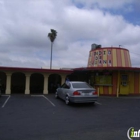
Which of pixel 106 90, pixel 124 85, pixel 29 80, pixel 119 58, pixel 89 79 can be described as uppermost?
pixel 119 58

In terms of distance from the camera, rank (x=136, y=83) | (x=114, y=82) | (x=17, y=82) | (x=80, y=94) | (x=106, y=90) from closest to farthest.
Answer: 1. (x=80, y=94)
2. (x=114, y=82)
3. (x=106, y=90)
4. (x=136, y=83)
5. (x=17, y=82)

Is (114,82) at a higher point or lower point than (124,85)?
higher

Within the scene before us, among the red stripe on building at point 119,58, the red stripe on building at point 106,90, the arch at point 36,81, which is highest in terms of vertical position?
the red stripe on building at point 119,58

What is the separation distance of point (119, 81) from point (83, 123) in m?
11.2

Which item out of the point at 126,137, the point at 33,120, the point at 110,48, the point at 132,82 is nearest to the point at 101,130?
the point at 126,137

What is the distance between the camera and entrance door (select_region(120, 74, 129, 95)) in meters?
17.6

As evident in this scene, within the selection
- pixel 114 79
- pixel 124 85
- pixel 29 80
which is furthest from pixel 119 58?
pixel 29 80

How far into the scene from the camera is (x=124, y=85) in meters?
17.6

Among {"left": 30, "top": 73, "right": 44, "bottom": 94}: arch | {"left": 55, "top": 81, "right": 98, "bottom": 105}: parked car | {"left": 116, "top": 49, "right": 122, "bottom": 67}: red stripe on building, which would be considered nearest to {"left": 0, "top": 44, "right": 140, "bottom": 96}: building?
{"left": 30, "top": 73, "right": 44, "bottom": 94}: arch

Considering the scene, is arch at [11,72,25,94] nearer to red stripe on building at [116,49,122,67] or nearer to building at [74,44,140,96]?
building at [74,44,140,96]

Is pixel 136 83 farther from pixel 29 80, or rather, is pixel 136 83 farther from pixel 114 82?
pixel 29 80

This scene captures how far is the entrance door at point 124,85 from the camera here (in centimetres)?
1759

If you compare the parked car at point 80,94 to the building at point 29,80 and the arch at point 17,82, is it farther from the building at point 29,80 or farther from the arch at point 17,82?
the arch at point 17,82

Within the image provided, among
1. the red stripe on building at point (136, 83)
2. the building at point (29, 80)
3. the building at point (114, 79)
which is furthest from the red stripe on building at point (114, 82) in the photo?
the building at point (29, 80)
